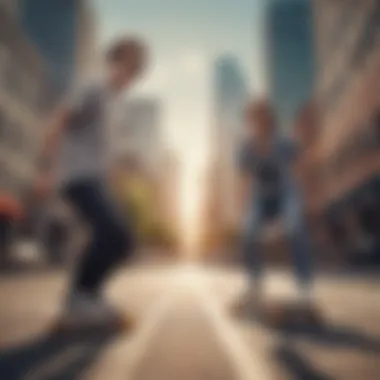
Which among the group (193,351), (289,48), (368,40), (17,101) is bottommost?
(193,351)

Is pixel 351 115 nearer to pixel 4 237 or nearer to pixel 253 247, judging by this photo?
pixel 4 237

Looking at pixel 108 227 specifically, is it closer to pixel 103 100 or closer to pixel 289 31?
pixel 103 100

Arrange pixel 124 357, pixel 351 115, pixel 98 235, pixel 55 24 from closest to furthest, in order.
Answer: pixel 124 357
pixel 98 235
pixel 351 115
pixel 55 24

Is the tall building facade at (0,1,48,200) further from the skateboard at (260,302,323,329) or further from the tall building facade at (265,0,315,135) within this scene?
the skateboard at (260,302,323,329)

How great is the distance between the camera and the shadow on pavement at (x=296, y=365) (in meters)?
2.14

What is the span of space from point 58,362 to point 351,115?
25094 mm

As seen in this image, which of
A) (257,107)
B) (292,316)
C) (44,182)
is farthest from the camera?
(257,107)

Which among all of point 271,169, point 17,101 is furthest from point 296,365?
point 17,101

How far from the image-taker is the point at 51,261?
21.9 meters

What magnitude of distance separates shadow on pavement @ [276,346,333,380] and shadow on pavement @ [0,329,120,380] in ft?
2.65

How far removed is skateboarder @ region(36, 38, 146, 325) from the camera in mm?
3314

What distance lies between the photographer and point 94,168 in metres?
3.40

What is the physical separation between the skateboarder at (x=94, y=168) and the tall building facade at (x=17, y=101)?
27432 millimetres

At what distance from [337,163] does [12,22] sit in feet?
62.5
